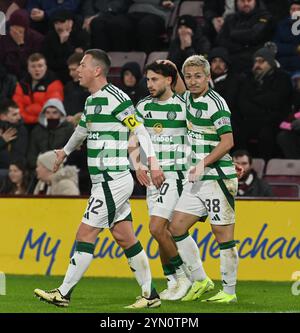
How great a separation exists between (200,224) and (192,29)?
389cm

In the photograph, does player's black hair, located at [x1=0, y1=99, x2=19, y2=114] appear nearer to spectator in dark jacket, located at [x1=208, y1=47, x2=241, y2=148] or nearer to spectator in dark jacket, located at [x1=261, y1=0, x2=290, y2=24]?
spectator in dark jacket, located at [x1=208, y1=47, x2=241, y2=148]

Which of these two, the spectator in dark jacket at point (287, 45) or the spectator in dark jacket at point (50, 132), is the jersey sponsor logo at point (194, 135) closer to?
the spectator in dark jacket at point (50, 132)

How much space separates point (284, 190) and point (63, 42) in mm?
4335

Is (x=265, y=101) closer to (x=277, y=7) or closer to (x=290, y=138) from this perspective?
(x=290, y=138)

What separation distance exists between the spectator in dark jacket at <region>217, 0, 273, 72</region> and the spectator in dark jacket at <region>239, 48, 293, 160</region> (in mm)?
770

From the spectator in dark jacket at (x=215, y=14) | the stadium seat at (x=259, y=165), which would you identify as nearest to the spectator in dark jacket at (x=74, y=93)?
the spectator in dark jacket at (x=215, y=14)

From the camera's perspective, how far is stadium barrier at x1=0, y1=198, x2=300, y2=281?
1369 centimetres

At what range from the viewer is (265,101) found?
1568cm

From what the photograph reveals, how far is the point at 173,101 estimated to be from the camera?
1125 cm

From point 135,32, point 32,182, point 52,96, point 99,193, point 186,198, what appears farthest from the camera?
point 135,32

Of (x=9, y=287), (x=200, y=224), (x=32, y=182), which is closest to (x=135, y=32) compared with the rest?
(x=32, y=182)

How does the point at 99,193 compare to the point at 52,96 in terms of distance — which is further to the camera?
the point at 52,96

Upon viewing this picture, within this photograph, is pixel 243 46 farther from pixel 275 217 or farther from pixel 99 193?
pixel 99 193

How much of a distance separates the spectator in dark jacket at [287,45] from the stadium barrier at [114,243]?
3457 mm
